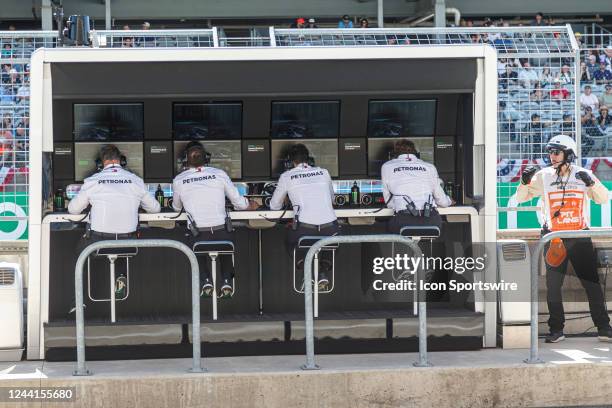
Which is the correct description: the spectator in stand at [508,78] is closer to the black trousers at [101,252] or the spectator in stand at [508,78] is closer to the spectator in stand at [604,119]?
the spectator in stand at [604,119]

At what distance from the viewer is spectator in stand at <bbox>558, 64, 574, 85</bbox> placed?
11.4 metres

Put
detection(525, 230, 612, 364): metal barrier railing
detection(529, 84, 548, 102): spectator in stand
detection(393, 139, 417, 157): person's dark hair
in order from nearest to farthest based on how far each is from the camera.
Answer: detection(525, 230, 612, 364): metal barrier railing, detection(393, 139, 417, 157): person's dark hair, detection(529, 84, 548, 102): spectator in stand

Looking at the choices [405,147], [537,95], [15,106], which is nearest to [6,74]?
[15,106]

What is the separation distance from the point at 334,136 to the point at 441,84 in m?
1.31

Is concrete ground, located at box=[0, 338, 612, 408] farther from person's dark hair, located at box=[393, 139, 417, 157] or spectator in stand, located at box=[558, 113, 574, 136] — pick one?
spectator in stand, located at box=[558, 113, 574, 136]

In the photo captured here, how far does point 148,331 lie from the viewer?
8.12 m

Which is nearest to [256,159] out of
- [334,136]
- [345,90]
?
[334,136]

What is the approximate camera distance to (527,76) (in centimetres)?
1145

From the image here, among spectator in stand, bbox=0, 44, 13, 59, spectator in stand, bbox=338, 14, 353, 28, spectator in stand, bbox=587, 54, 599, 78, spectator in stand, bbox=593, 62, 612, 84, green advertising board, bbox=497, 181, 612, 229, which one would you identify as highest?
spectator in stand, bbox=338, 14, 353, 28

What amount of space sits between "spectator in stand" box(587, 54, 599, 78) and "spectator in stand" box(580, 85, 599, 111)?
234mm

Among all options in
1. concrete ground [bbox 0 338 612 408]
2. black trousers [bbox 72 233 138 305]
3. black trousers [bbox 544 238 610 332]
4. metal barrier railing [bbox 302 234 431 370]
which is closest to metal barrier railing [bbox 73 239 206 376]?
concrete ground [bbox 0 338 612 408]

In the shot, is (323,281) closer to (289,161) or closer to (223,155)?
(289,161)

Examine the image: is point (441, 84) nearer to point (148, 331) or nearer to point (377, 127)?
point (377, 127)

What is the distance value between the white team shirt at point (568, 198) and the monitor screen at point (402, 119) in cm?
118
